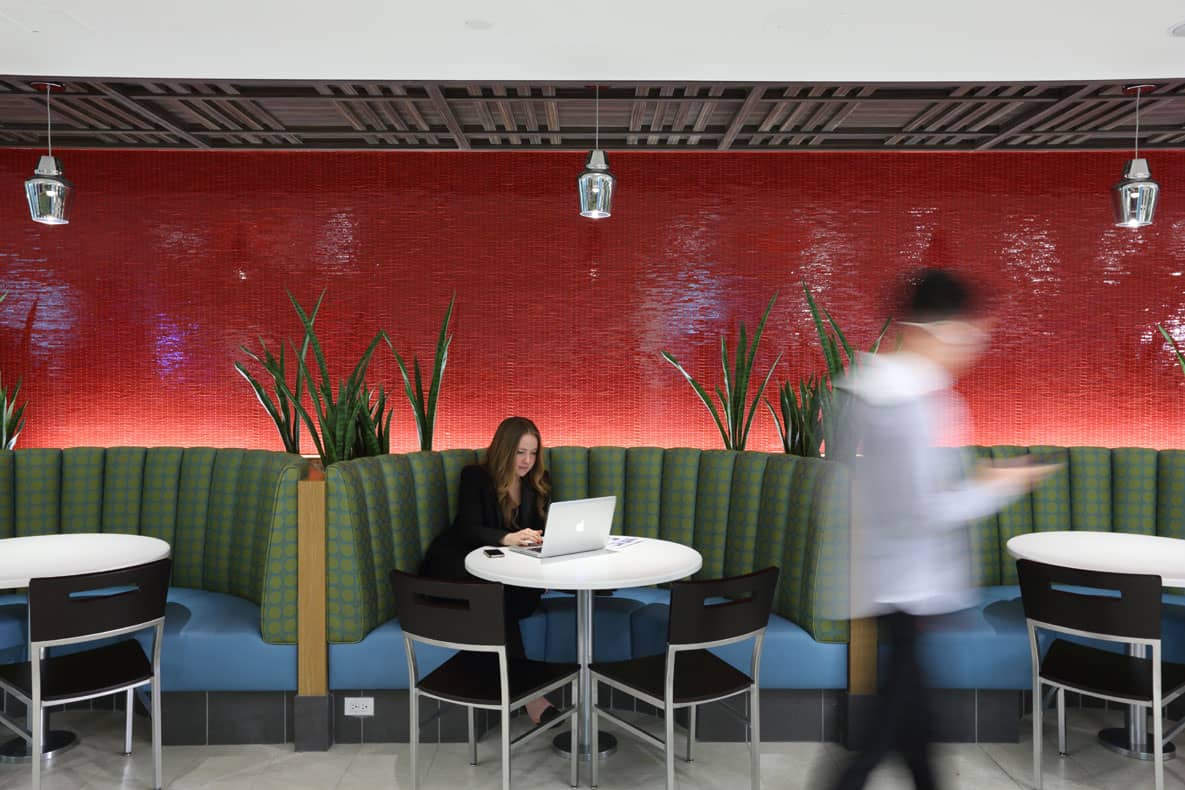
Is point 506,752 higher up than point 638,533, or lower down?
lower down

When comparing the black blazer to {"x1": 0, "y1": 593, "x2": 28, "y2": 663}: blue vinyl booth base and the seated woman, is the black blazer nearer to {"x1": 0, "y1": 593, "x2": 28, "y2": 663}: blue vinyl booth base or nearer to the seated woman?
the seated woman

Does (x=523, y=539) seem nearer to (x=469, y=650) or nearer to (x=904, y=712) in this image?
(x=469, y=650)

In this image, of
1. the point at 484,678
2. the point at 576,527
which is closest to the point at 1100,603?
the point at 576,527

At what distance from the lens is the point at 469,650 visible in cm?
226

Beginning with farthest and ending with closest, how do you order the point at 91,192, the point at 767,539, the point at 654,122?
the point at 91,192
the point at 654,122
the point at 767,539

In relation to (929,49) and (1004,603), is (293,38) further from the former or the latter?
(1004,603)

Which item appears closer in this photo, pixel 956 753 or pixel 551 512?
pixel 551 512

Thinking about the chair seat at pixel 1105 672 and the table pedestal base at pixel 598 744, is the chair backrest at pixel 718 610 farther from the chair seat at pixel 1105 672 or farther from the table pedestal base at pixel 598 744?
the chair seat at pixel 1105 672

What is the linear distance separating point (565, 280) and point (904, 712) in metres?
3.14

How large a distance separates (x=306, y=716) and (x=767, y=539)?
5.90ft

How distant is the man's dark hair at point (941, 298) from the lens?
1.84 m

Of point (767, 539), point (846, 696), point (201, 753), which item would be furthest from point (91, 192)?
point (846, 696)

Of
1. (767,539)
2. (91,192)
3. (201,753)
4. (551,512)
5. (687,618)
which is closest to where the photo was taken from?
(687,618)

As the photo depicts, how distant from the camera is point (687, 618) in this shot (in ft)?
7.19
